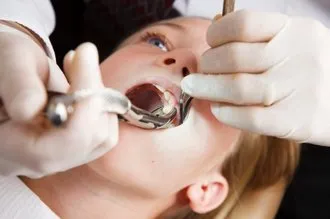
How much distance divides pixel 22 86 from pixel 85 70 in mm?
70

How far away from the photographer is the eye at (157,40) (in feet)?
3.13

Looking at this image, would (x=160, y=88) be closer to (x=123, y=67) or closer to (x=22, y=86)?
(x=123, y=67)

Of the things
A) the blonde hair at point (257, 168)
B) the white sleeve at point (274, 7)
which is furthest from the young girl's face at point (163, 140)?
the white sleeve at point (274, 7)

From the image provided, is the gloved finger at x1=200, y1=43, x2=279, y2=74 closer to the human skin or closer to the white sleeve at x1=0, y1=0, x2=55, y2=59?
the human skin

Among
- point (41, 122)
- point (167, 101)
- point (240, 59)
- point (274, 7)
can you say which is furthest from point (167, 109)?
point (274, 7)

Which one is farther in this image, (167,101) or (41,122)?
(167,101)

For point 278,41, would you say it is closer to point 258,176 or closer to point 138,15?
point 258,176

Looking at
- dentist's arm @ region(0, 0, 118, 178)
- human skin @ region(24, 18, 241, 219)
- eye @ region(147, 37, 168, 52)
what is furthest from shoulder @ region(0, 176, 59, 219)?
eye @ region(147, 37, 168, 52)

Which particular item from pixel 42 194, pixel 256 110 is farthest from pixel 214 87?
pixel 42 194

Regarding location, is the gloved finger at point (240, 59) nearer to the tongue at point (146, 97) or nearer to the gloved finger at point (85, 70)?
the tongue at point (146, 97)

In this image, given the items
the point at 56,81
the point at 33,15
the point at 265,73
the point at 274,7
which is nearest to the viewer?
the point at 56,81

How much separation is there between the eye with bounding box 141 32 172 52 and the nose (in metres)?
0.07

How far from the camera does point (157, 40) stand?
98cm

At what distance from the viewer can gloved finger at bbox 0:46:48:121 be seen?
567 millimetres
